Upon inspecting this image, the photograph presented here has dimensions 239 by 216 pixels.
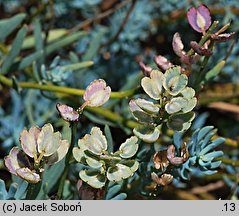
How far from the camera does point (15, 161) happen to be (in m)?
0.69

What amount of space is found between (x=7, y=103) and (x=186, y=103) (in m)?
0.80

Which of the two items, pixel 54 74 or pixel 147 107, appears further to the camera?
pixel 54 74

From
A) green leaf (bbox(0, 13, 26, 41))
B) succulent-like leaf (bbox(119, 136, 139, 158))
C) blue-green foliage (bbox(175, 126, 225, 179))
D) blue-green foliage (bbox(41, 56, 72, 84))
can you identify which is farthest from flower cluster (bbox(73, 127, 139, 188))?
green leaf (bbox(0, 13, 26, 41))

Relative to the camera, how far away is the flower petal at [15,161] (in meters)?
0.68

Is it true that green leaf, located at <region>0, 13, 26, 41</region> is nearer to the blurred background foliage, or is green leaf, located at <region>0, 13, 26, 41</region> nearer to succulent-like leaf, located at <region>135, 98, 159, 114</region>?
the blurred background foliage

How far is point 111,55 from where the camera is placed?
1.37 m

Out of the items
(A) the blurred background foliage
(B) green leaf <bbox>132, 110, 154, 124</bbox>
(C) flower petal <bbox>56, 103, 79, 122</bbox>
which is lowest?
(A) the blurred background foliage

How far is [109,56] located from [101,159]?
702 mm

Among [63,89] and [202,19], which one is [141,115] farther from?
[63,89]

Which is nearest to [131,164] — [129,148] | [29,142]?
[129,148]

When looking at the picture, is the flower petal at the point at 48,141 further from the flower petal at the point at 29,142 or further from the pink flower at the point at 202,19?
the pink flower at the point at 202,19

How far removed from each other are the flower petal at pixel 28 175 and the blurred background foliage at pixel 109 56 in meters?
0.42

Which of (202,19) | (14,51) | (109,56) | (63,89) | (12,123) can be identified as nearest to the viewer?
(202,19)

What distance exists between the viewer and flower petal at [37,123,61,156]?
657 mm
